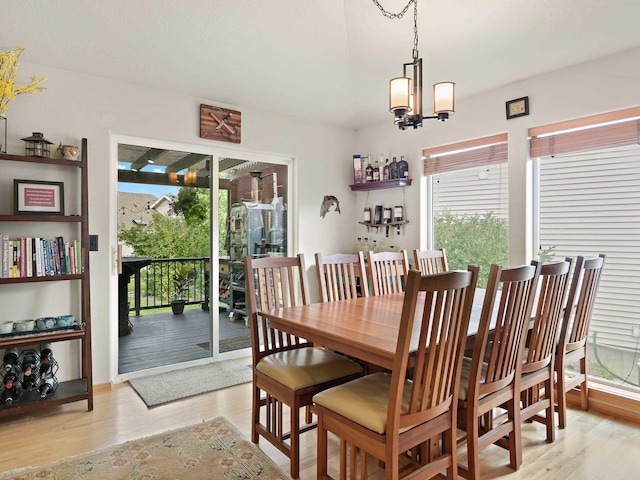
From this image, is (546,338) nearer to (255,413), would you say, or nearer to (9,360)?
(255,413)

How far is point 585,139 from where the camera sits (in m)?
2.97

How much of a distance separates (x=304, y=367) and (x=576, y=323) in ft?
5.78

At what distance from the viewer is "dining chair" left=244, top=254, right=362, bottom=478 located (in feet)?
6.60

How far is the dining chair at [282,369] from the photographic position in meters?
2.01

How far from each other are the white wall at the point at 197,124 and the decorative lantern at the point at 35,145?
0.20m

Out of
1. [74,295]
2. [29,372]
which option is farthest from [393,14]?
[29,372]

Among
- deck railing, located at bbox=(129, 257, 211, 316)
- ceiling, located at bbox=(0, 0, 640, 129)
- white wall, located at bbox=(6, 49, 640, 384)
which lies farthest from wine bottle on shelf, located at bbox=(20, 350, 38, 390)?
ceiling, located at bbox=(0, 0, 640, 129)

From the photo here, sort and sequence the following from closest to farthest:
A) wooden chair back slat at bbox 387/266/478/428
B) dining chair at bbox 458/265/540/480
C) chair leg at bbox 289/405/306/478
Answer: wooden chair back slat at bbox 387/266/478/428
dining chair at bbox 458/265/540/480
chair leg at bbox 289/405/306/478

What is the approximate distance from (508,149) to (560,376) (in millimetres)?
1844

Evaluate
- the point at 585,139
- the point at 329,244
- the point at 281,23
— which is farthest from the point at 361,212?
the point at 281,23

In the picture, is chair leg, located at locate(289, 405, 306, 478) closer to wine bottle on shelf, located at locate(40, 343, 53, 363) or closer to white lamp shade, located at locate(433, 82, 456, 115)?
white lamp shade, located at locate(433, 82, 456, 115)

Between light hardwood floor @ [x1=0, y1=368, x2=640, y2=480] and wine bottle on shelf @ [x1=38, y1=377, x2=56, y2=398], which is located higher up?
wine bottle on shelf @ [x1=38, y1=377, x2=56, y2=398]

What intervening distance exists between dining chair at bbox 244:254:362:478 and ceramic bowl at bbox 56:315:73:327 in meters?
1.45

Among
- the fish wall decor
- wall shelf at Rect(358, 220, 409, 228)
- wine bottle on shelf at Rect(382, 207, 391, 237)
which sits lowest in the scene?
wall shelf at Rect(358, 220, 409, 228)
